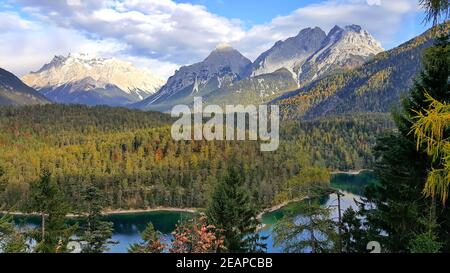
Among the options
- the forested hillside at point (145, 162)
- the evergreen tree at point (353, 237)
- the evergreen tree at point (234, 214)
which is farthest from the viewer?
the forested hillside at point (145, 162)

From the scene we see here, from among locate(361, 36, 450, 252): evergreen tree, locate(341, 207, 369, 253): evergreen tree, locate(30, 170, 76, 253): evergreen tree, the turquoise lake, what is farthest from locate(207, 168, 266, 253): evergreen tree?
the turquoise lake

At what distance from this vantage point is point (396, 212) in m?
12.5

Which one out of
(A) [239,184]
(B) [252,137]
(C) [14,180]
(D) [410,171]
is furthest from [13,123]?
(D) [410,171]

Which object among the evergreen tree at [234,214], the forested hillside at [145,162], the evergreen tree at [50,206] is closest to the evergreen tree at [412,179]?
the evergreen tree at [234,214]

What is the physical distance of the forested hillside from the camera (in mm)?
111250

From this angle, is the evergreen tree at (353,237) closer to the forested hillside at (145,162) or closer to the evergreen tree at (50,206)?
the evergreen tree at (50,206)

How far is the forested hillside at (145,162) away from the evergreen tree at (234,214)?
216ft

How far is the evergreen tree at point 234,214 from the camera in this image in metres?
24.7

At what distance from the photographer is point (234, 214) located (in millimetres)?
26172

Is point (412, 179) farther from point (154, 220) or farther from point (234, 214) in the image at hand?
point (154, 220)

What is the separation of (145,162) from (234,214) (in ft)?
384

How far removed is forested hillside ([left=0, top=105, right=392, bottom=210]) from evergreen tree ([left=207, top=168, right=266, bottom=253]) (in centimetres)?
Result: 6585

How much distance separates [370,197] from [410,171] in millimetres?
9399
